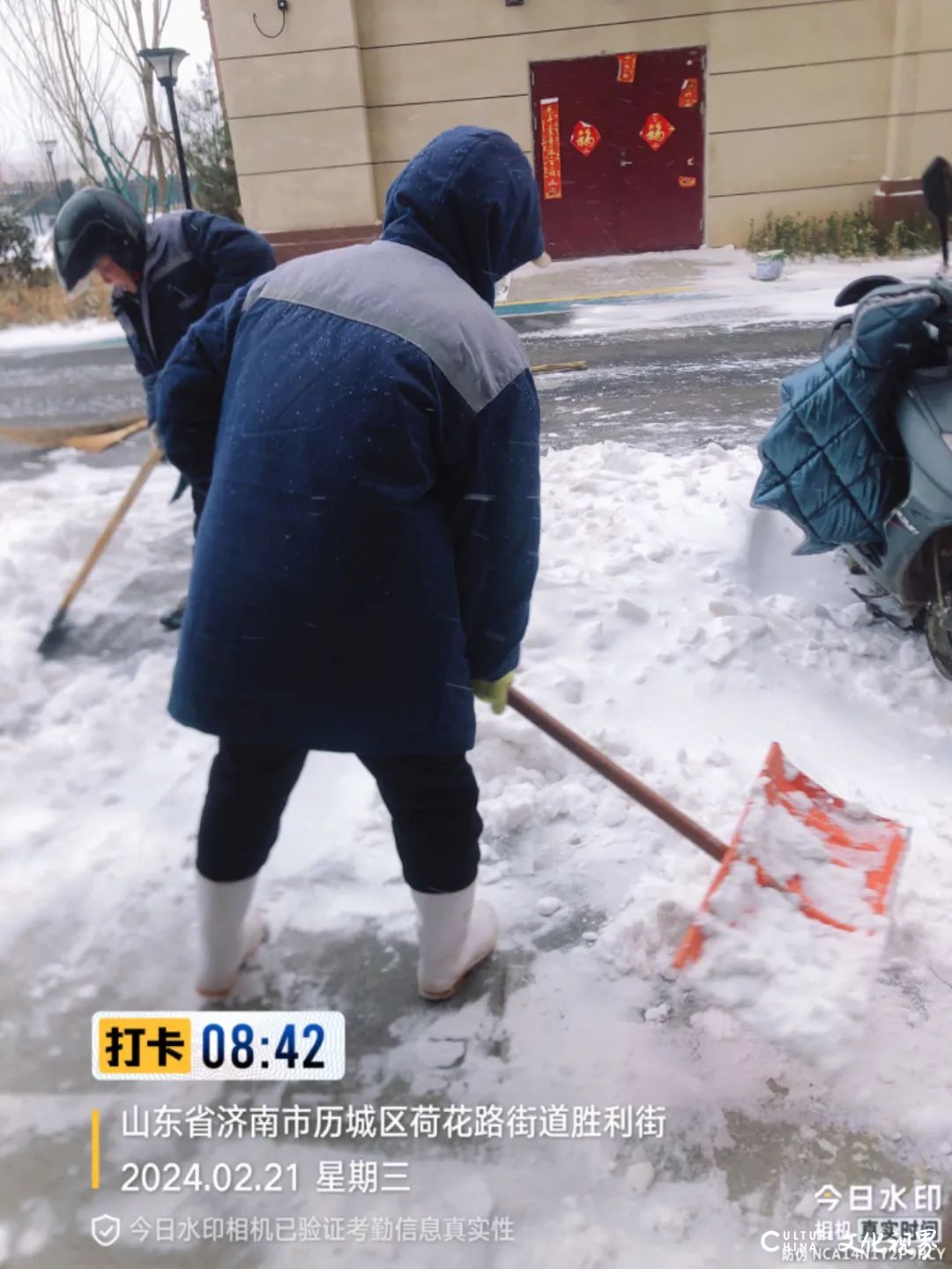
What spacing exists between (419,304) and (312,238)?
1312 centimetres

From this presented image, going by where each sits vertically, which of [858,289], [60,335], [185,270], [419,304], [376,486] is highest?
[419,304]

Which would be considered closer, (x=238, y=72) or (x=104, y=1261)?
(x=104, y=1261)

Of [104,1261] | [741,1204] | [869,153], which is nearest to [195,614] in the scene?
[104,1261]

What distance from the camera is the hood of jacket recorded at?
176 centimetres

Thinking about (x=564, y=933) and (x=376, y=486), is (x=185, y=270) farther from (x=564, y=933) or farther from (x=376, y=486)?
(x=564, y=933)

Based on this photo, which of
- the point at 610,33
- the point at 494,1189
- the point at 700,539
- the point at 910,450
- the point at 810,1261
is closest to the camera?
the point at 810,1261

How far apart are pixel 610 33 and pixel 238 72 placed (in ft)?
15.5

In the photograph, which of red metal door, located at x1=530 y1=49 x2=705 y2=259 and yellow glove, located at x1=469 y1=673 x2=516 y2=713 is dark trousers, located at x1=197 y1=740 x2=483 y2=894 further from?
red metal door, located at x1=530 y1=49 x2=705 y2=259

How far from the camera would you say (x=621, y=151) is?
1377 centimetres

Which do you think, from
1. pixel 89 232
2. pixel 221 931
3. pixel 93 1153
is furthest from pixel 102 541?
pixel 93 1153

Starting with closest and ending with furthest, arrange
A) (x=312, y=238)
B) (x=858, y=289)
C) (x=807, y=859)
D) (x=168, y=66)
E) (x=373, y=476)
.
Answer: (x=373, y=476)
(x=807, y=859)
(x=858, y=289)
(x=168, y=66)
(x=312, y=238)

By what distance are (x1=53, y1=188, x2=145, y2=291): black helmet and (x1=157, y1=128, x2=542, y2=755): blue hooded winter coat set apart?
1639 mm

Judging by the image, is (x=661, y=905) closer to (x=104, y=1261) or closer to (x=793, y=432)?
(x=104, y=1261)

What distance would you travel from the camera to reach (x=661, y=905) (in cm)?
239
